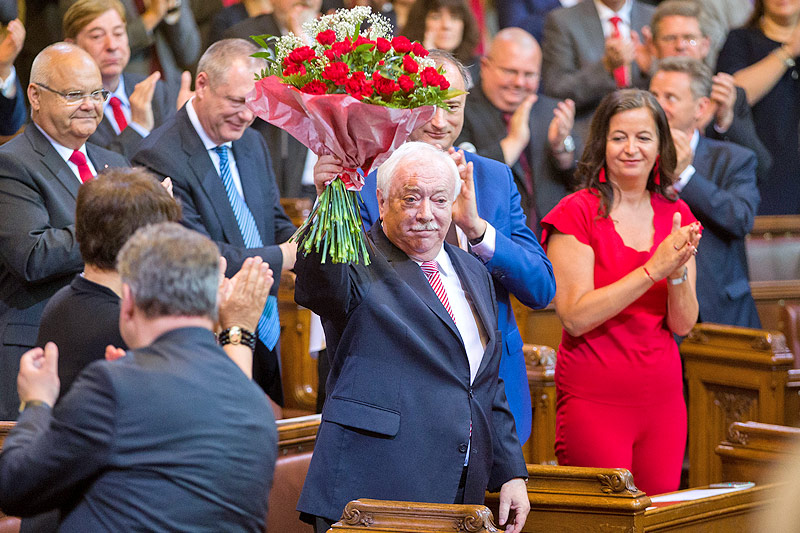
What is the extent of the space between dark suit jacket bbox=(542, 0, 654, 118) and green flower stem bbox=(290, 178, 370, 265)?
11.1 ft

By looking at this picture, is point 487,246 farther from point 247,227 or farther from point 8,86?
point 8,86

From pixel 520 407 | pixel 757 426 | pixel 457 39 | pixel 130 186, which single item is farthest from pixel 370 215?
pixel 457 39

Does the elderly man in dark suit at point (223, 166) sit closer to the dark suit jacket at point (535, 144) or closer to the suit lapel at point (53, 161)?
the suit lapel at point (53, 161)

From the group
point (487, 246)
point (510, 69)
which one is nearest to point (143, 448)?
point (487, 246)

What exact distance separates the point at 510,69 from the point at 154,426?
12.5 feet

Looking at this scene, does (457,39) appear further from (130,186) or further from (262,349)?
(130,186)

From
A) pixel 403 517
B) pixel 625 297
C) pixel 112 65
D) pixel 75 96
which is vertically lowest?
pixel 403 517

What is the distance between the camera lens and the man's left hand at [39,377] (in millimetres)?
1830

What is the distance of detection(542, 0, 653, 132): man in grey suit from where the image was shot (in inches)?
215

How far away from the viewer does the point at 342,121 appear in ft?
7.50

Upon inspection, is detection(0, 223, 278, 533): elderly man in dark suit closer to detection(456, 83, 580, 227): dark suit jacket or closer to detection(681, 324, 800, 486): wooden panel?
detection(681, 324, 800, 486): wooden panel

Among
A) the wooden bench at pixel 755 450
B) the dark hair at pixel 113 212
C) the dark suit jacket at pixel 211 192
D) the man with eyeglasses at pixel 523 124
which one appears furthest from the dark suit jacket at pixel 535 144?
the dark hair at pixel 113 212

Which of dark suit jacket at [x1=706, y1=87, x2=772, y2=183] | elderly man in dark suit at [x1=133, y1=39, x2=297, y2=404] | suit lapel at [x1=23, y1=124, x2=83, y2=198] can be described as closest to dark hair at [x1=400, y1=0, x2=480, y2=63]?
dark suit jacket at [x1=706, y1=87, x2=772, y2=183]

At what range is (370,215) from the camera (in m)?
2.87
